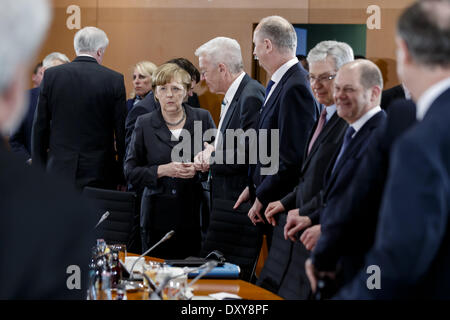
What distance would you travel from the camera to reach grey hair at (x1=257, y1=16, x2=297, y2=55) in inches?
155

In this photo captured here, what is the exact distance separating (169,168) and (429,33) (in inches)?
→ 109

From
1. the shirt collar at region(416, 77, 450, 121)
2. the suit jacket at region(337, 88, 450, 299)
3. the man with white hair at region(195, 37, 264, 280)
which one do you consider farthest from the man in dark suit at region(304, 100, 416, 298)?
the man with white hair at region(195, 37, 264, 280)

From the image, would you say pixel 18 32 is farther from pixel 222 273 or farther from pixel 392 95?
pixel 392 95

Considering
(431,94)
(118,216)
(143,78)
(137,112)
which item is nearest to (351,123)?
(431,94)

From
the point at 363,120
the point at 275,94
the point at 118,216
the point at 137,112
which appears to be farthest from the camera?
the point at 137,112

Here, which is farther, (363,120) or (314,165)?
(314,165)

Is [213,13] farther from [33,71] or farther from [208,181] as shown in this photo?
[208,181]

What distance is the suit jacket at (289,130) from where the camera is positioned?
12.1 feet

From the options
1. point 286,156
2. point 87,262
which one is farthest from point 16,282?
point 286,156

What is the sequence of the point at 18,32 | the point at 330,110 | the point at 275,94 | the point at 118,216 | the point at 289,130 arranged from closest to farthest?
the point at 18,32
the point at 330,110
the point at 289,130
the point at 275,94
the point at 118,216

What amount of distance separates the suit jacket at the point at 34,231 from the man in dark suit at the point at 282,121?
283cm

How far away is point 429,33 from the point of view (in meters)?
1.50

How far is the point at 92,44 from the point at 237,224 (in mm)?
1917

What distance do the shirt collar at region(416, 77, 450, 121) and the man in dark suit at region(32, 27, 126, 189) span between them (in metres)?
3.44
